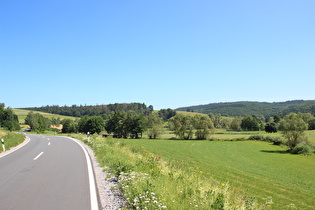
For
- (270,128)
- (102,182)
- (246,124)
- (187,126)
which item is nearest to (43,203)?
(102,182)

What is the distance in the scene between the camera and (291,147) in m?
50.9

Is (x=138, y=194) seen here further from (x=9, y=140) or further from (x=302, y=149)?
(x=302, y=149)

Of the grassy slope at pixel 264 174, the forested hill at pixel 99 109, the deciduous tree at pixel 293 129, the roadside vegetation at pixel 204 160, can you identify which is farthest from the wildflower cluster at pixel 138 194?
the forested hill at pixel 99 109

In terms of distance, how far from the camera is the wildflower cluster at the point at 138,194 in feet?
15.4

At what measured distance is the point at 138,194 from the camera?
5340 mm

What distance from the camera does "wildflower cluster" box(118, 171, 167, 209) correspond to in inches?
185

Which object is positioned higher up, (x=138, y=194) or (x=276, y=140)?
(x=138, y=194)

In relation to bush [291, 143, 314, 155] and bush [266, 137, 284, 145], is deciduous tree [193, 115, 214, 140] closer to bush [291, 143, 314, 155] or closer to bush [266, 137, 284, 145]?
bush [266, 137, 284, 145]

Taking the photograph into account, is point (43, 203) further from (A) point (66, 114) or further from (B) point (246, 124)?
(A) point (66, 114)

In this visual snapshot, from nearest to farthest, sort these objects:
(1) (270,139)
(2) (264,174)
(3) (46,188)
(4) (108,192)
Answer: (4) (108,192) → (3) (46,188) → (2) (264,174) → (1) (270,139)

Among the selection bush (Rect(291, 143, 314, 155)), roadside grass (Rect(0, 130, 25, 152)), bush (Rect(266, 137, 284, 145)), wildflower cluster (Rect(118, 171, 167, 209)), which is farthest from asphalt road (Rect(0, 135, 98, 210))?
bush (Rect(266, 137, 284, 145))

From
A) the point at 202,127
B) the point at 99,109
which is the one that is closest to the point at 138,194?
the point at 202,127

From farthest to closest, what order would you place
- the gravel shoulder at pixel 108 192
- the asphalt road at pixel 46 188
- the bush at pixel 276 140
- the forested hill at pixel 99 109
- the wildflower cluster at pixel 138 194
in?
the forested hill at pixel 99 109, the bush at pixel 276 140, the asphalt road at pixel 46 188, the gravel shoulder at pixel 108 192, the wildflower cluster at pixel 138 194

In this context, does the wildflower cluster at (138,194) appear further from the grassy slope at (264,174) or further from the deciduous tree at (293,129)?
the deciduous tree at (293,129)
